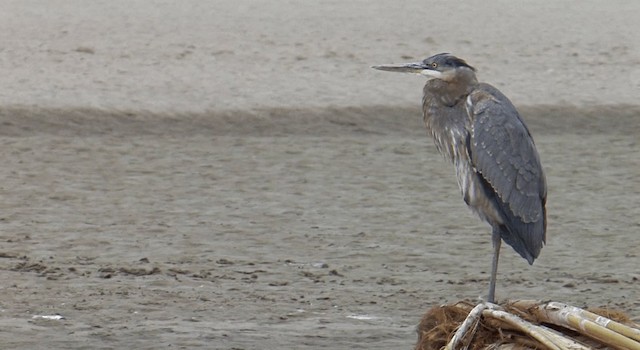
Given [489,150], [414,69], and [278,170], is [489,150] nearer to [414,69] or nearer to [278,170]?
[414,69]

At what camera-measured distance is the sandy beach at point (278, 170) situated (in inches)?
290

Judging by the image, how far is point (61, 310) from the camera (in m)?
7.17

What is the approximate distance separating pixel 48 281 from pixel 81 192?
2.10 m

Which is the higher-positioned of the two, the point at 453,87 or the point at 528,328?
the point at 453,87

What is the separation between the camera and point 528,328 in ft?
15.1

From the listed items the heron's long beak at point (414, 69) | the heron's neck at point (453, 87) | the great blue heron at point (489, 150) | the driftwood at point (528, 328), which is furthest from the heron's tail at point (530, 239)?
the driftwood at point (528, 328)

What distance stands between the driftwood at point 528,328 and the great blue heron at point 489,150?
1405 millimetres

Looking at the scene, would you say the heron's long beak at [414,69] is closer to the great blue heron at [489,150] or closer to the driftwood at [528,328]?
the great blue heron at [489,150]

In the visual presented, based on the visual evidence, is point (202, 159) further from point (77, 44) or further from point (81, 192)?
point (77, 44)

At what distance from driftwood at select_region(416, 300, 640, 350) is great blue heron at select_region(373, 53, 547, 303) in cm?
140

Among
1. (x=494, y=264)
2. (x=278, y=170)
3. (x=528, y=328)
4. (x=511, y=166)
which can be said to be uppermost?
(x=511, y=166)

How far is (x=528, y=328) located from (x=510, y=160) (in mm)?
1974

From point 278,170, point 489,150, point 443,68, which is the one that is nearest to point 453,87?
point 443,68

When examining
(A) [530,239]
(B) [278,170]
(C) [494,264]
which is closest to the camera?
(C) [494,264]
